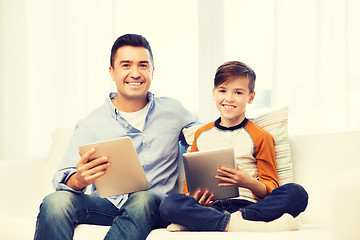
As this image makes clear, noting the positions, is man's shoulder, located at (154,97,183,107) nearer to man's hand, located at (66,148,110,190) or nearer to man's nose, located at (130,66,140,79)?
man's nose, located at (130,66,140,79)

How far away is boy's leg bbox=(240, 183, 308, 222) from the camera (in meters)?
1.48

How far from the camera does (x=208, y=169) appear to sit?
155cm

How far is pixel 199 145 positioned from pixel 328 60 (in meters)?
1.07

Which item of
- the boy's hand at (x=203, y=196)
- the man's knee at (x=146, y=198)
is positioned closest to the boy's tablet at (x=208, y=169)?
the boy's hand at (x=203, y=196)

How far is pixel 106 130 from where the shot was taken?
74.7 inches

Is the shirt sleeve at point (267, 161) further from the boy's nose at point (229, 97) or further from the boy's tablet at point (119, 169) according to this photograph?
the boy's tablet at point (119, 169)

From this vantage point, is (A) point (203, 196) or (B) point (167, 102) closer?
(A) point (203, 196)

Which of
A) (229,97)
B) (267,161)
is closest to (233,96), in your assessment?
(229,97)

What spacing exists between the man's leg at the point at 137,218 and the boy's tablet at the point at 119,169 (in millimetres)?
44

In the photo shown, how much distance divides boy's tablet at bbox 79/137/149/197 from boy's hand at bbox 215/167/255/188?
0.92 ft

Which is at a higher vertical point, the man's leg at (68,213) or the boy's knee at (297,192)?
the boy's knee at (297,192)

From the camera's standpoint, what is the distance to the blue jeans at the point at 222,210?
1.47 m

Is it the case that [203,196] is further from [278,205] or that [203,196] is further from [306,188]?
[306,188]

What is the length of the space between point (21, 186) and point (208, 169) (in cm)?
92
